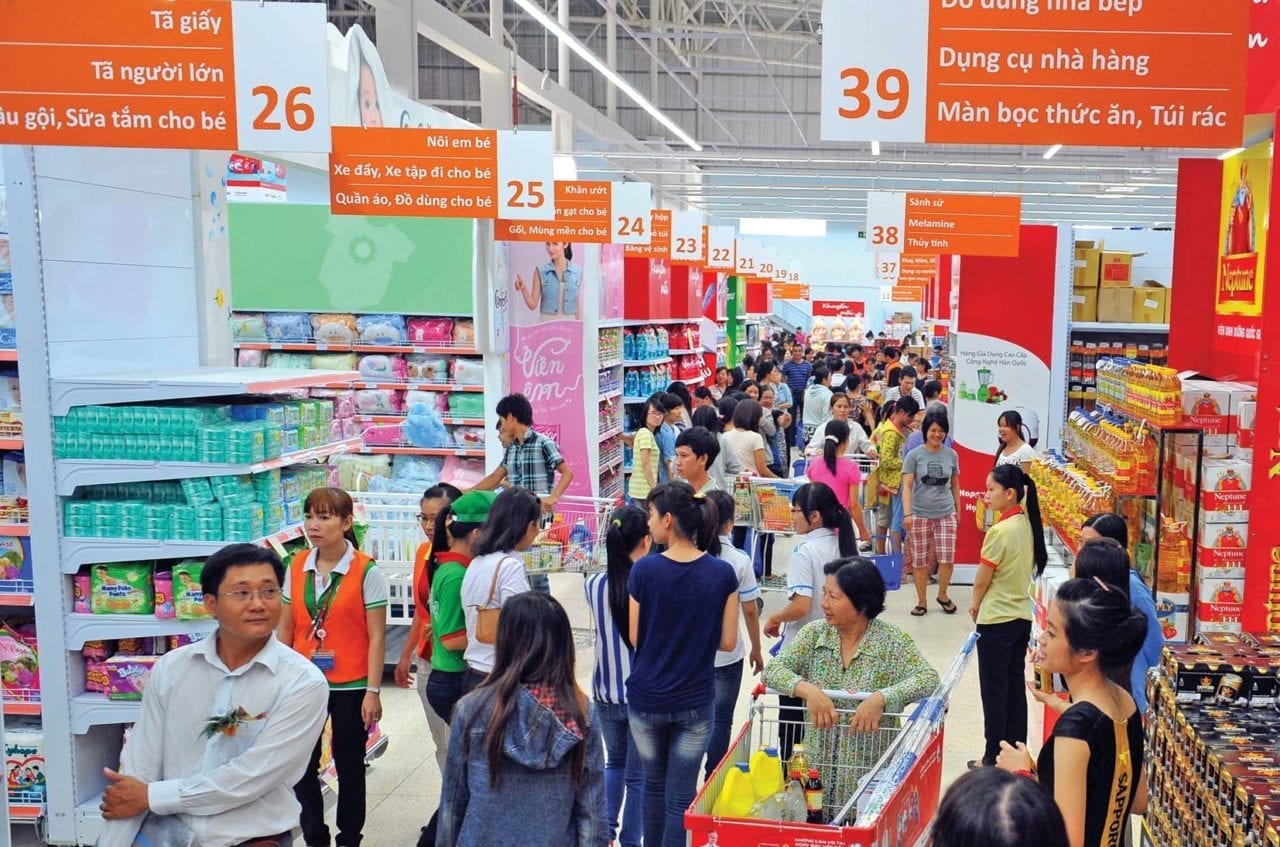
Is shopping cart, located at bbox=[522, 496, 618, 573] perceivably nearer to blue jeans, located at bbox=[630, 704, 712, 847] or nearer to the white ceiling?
blue jeans, located at bbox=[630, 704, 712, 847]

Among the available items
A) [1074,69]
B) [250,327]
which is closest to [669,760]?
[1074,69]

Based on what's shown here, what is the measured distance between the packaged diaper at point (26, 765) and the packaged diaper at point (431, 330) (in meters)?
4.78

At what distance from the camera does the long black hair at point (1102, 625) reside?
9.85 feet

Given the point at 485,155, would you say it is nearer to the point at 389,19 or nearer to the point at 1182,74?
the point at 1182,74

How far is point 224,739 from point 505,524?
1606 millimetres

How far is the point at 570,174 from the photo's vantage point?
17500mm

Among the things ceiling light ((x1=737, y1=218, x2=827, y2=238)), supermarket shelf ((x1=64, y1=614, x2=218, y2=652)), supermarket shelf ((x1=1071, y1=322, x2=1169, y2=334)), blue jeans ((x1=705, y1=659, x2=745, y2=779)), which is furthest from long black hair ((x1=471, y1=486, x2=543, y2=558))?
ceiling light ((x1=737, y1=218, x2=827, y2=238))

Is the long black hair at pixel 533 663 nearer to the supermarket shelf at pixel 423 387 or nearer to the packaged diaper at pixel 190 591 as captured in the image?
the packaged diaper at pixel 190 591

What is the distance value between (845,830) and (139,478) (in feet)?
10.5

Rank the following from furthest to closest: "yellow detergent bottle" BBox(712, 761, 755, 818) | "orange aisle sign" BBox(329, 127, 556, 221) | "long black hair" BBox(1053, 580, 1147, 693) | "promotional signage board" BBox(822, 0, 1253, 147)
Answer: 1. "orange aisle sign" BBox(329, 127, 556, 221)
2. "promotional signage board" BBox(822, 0, 1253, 147)
3. "yellow detergent bottle" BBox(712, 761, 755, 818)
4. "long black hair" BBox(1053, 580, 1147, 693)

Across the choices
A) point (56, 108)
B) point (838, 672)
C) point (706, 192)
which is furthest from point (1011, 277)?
point (706, 192)

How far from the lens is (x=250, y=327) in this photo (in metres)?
9.59

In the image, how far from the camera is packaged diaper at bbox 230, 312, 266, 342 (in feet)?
31.4

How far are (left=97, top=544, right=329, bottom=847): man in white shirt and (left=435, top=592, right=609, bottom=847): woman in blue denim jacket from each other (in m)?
0.40
